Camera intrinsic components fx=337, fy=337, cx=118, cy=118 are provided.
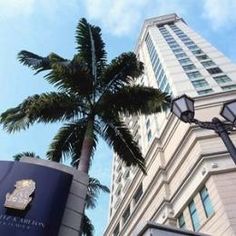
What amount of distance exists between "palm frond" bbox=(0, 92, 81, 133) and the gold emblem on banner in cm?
482

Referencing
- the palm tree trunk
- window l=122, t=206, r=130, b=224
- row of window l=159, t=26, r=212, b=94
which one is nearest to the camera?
the palm tree trunk

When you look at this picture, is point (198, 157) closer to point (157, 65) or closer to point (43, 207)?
point (43, 207)

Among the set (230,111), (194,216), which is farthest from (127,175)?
(230,111)

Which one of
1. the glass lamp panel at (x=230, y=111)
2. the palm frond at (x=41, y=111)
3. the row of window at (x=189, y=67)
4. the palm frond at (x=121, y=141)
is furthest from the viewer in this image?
the row of window at (x=189, y=67)

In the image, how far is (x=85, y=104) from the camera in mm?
14906

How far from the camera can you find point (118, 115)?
1493cm

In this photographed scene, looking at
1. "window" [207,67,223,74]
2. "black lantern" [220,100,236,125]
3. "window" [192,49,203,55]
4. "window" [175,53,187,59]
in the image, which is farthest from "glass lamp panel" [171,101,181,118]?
"window" [192,49,203,55]

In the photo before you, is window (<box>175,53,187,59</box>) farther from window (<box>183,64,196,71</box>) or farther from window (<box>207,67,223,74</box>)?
window (<box>207,67,223,74</box>)

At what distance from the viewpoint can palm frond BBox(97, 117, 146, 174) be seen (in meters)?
14.5

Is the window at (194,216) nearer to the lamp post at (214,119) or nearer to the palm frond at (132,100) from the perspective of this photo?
the palm frond at (132,100)

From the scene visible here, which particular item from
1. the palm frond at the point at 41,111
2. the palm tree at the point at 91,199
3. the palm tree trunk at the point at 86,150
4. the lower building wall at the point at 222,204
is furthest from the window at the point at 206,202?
the palm frond at the point at 41,111

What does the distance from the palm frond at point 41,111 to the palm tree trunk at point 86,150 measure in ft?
3.78

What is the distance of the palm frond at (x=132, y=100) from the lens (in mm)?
14594

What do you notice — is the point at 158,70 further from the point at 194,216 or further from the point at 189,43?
the point at 194,216
